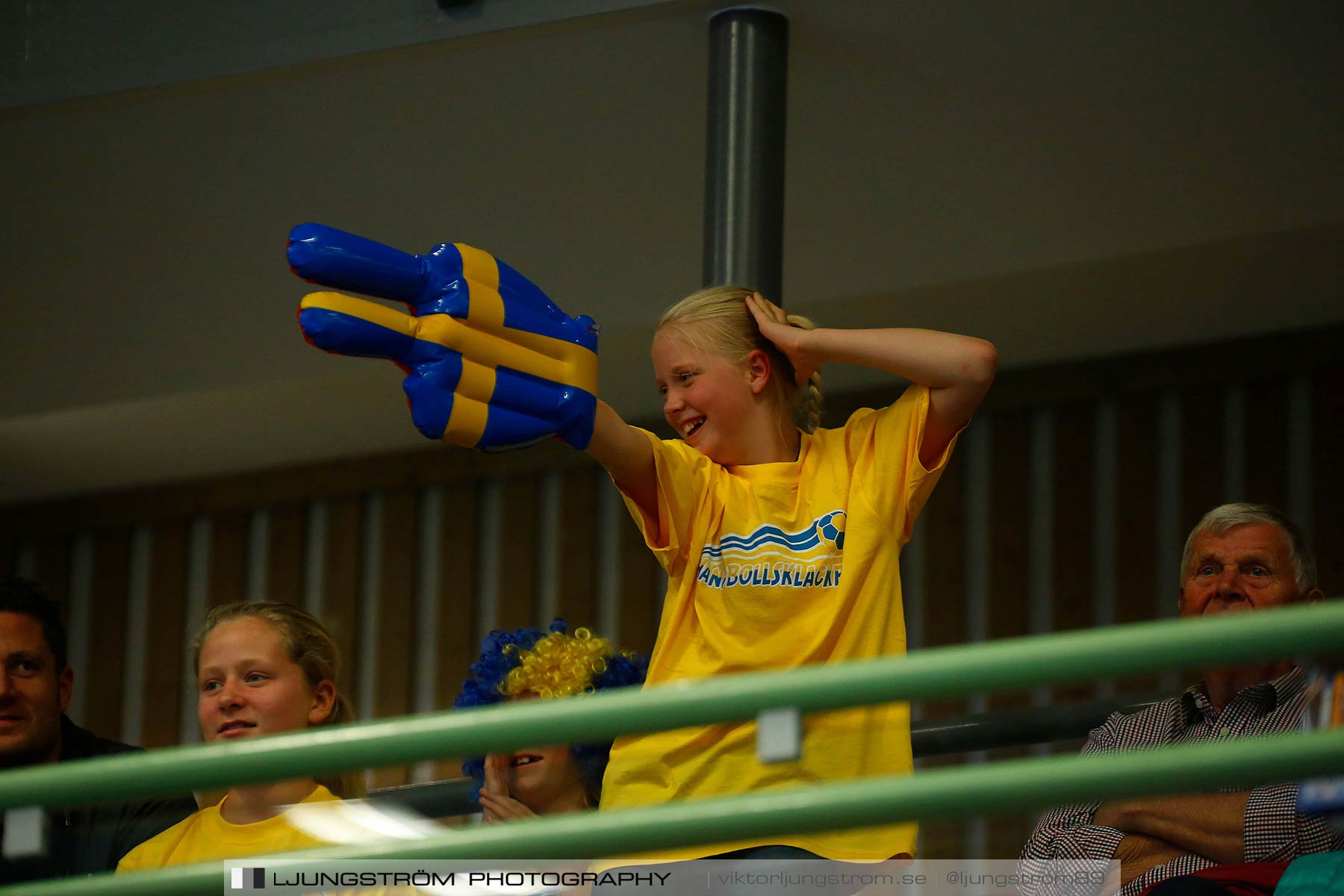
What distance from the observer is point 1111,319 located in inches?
204

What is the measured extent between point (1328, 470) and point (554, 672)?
301cm

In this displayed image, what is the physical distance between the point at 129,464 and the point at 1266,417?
3.95 m

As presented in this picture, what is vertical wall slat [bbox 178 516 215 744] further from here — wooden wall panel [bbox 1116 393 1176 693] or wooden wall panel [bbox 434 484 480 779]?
wooden wall panel [bbox 1116 393 1176 693]

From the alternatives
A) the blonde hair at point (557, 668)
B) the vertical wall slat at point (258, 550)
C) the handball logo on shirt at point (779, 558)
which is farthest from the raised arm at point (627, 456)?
the vertical wall slat at point (258, 550)

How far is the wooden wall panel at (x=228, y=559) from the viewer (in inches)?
263

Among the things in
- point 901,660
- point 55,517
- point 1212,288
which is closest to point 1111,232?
point 1212,288

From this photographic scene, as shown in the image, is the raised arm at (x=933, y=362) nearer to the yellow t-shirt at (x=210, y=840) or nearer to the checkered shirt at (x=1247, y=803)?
the checkered shirt at (x=1247, y=803)

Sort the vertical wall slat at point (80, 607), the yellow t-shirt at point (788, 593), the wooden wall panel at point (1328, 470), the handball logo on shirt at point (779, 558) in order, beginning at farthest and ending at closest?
the vertical wall slat at point (80, 607) < the wooden wall panel at point (1328, 470) < the handball logo on shirt at point (779, 558) < the yellow t-shirt at point (788, 593)

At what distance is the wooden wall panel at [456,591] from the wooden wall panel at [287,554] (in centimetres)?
57

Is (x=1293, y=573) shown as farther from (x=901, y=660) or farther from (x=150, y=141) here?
(x=150, y=141)

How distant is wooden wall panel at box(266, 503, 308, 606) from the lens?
6621 mm

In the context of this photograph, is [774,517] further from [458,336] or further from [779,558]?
[458,336]

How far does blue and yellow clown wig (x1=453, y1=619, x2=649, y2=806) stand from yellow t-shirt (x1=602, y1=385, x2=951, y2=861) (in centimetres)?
39

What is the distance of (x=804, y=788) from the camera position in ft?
4.71
